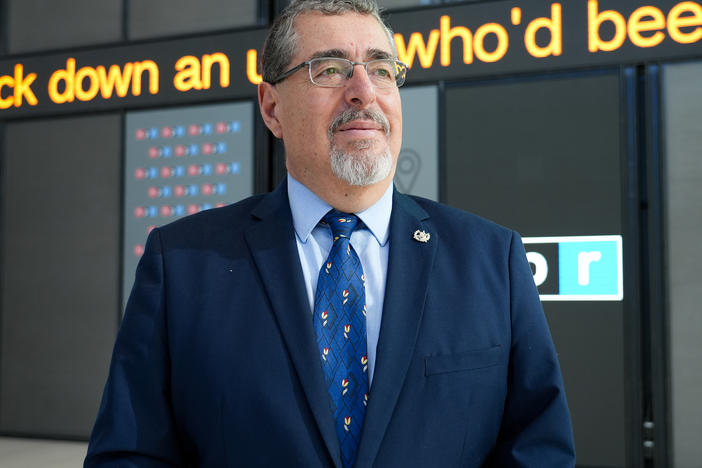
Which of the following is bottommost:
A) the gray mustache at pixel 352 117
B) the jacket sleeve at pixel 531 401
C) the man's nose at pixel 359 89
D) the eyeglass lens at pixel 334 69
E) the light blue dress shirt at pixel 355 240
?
the jacket sleeve at pixel 531 401

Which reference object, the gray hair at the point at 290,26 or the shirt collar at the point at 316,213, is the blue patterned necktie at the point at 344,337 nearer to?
the shirt collar at the point at 316,213

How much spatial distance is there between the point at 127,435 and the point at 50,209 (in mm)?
4843

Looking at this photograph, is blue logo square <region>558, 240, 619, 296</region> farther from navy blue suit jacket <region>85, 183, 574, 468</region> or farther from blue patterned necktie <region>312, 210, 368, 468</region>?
blue patterned necktie <region>312, 210, 368, 468</region>

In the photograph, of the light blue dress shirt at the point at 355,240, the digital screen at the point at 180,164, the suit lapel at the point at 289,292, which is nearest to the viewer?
the suit lapel at the point at 289,292

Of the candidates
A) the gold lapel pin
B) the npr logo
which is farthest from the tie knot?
the npr logo

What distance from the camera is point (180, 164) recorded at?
5.29 meters

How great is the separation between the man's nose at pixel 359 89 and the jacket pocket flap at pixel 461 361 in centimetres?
52

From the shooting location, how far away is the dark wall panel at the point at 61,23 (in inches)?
219

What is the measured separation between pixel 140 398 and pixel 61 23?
17.4 feet

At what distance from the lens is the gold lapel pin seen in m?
1.36

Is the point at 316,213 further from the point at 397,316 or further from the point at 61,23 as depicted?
the point at 61,23

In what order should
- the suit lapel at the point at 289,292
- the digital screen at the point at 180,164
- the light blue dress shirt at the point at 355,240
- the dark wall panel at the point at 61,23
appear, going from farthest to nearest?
the dark wall panel at the point at 61,23, the digital screen at the point at 180,164, the light blue dress shirt at the point at 355,240, the suit lapel at the point at 289,292

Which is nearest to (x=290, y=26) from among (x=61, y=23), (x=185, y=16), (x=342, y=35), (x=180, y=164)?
(x=342, y=35)

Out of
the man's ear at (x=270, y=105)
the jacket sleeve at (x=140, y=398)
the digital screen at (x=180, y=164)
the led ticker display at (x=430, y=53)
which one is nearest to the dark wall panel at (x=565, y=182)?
the led ticker display at (x=430, y=53)
